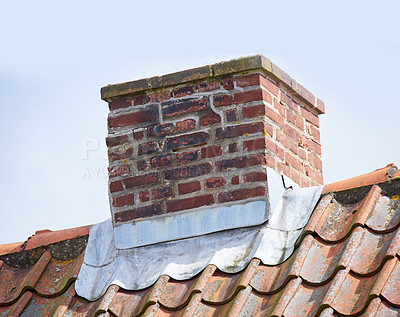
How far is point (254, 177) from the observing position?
4.50 metres

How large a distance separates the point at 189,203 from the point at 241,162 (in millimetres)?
378

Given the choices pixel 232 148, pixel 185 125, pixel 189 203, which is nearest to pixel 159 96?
pixel 185 125

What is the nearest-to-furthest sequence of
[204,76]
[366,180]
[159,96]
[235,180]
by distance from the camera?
[366,180]
[235,180]
[204,76]
[159,96]

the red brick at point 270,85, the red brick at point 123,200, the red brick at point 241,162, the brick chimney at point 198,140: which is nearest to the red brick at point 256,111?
the brick chimney at point 198,140

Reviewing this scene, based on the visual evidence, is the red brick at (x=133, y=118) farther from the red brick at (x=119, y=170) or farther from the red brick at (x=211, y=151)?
the red brick at (x=211, y=151)

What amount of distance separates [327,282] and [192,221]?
0.99 m

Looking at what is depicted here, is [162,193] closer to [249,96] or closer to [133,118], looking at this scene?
[133,118]

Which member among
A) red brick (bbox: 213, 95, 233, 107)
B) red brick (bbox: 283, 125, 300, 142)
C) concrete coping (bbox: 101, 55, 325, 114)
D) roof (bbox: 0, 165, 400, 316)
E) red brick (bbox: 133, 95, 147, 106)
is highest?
concrete coping (bbox: 101, 55, 325, 114)

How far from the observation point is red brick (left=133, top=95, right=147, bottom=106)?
4.88 metres

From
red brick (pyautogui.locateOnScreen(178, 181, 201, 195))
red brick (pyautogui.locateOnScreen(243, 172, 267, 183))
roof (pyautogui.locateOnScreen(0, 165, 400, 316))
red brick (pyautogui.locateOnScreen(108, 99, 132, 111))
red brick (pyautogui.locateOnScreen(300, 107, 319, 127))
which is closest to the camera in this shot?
roof (pyautogui.locateOnScreen(0, 165, 400, 316))

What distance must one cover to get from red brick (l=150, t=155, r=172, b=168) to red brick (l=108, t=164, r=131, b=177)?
16cm

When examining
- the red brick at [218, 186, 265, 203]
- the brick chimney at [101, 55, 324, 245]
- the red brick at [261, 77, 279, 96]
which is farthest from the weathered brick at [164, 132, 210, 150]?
the red brick at [261, 77, 279, 96]

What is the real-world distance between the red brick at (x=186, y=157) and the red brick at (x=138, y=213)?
0.96 ft

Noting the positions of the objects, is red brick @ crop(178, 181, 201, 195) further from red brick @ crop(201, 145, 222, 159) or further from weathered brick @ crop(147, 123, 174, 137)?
weathered brick @ crop(147, 123, 174, 137)
